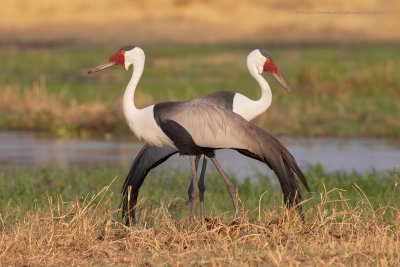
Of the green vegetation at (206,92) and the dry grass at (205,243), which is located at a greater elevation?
the dry grass at (205,243)

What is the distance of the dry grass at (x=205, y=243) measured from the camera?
4.78 meters

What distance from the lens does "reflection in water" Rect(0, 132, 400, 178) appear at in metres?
10.5

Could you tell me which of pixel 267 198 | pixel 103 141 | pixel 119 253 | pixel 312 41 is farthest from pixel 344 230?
pixel 312 41

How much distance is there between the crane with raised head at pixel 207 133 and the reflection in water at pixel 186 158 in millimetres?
3978

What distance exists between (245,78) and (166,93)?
5.20 meters

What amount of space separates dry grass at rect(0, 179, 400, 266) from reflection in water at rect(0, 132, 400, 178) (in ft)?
13.7

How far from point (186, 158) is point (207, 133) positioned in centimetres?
581

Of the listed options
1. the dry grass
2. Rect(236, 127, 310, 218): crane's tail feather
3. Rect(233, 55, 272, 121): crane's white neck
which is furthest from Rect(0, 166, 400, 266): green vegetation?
Rect(233, 55, 272, 121): crane's white neck

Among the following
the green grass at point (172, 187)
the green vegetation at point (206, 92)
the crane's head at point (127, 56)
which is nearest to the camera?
the crane's head at point (127, 56)

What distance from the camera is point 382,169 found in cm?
1015

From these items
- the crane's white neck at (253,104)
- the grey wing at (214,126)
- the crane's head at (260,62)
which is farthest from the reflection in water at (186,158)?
the grey wing at (214,126)

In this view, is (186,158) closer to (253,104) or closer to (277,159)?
(253,104)

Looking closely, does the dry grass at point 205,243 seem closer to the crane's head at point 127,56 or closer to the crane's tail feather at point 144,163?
the crane's tail feather at point 144,163

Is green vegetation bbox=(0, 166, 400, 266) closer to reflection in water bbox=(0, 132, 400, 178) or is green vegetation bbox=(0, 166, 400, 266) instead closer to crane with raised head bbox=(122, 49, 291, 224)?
crane with raised head bbox=(122, 49, 291, 224)
